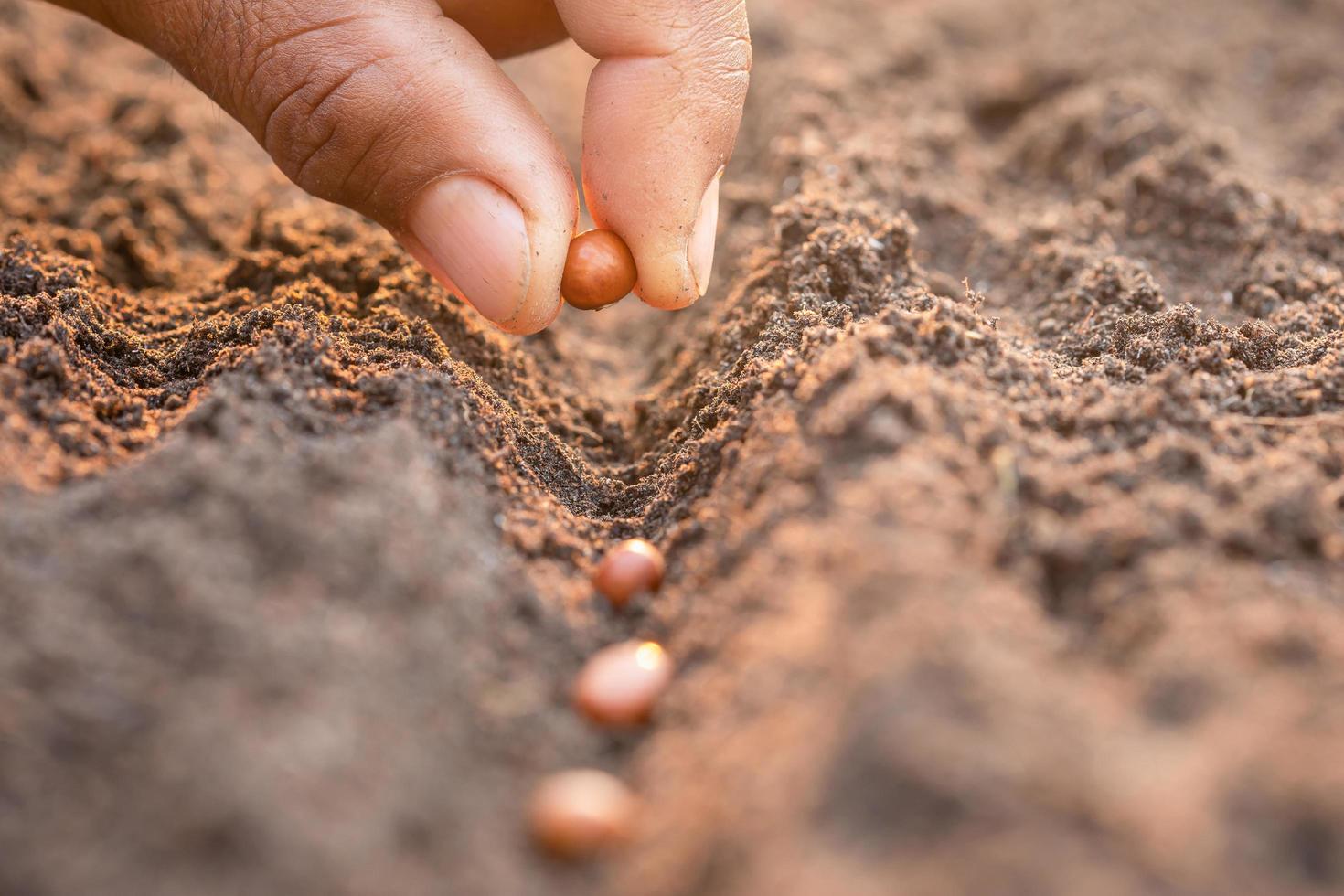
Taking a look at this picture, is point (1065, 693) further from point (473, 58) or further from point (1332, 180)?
point (1332, 180)

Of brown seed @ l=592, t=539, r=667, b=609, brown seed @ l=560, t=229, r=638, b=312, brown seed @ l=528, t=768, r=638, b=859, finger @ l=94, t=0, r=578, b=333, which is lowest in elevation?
brown seed @ l=592, t=539, r=667, b=609

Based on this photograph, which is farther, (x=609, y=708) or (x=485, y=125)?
(x=485, y=125)

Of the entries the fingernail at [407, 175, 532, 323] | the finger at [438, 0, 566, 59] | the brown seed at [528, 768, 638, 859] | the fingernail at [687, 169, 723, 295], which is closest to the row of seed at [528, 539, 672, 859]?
the brown seed at [528, 768, 638, 859]

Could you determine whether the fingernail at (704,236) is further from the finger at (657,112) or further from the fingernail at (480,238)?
the fingernail at (480,238)

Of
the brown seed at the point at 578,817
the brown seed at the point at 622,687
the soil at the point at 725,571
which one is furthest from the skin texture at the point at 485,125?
the brown seed at the point at 578,817

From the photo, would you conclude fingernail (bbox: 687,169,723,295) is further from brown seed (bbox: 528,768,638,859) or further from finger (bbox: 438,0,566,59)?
brown seed (bbox: 528,768,638,859)

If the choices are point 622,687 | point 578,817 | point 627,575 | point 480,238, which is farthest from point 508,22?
point 578,817

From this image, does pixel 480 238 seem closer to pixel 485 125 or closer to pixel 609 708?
pixel 485 125
